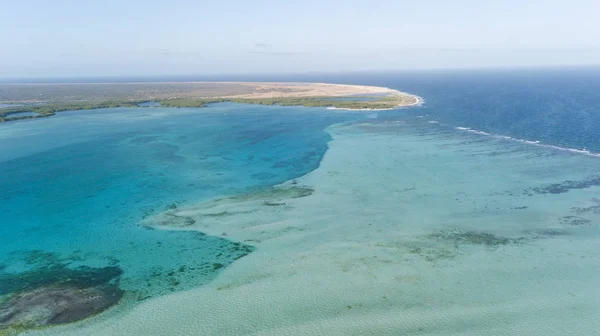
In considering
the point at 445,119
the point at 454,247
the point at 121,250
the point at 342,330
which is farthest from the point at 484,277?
the point at 445,119

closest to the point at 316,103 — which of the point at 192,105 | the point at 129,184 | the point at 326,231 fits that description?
the point at 192,105

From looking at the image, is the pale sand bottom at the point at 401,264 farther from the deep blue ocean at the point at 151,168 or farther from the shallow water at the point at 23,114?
the shallow water at the point at 23,114

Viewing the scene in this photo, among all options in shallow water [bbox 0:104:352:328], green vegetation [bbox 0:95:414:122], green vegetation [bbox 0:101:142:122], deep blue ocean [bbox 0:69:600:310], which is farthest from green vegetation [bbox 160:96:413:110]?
shallow water [bbox 0:104:352:328]

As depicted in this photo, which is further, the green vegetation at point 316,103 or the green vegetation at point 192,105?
the green vegetation at point 316,103

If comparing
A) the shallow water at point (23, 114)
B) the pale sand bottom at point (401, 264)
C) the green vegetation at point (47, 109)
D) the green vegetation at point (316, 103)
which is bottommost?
the pale sand bottom at point (401, 264)

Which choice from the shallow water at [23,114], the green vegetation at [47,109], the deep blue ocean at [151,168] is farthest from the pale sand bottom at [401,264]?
the shallow water at [23,114]

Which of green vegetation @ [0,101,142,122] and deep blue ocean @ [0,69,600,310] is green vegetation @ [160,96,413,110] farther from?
green vegetation @ [0,101,142,122]

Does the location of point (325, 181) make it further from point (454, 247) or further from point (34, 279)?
point (34, 279)

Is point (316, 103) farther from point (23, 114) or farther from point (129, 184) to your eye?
point (23, 114)

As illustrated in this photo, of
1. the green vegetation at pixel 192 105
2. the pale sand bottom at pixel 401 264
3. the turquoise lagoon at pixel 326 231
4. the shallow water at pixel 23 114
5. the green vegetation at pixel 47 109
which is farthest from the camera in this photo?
the green vegetation at pixel 192 105
